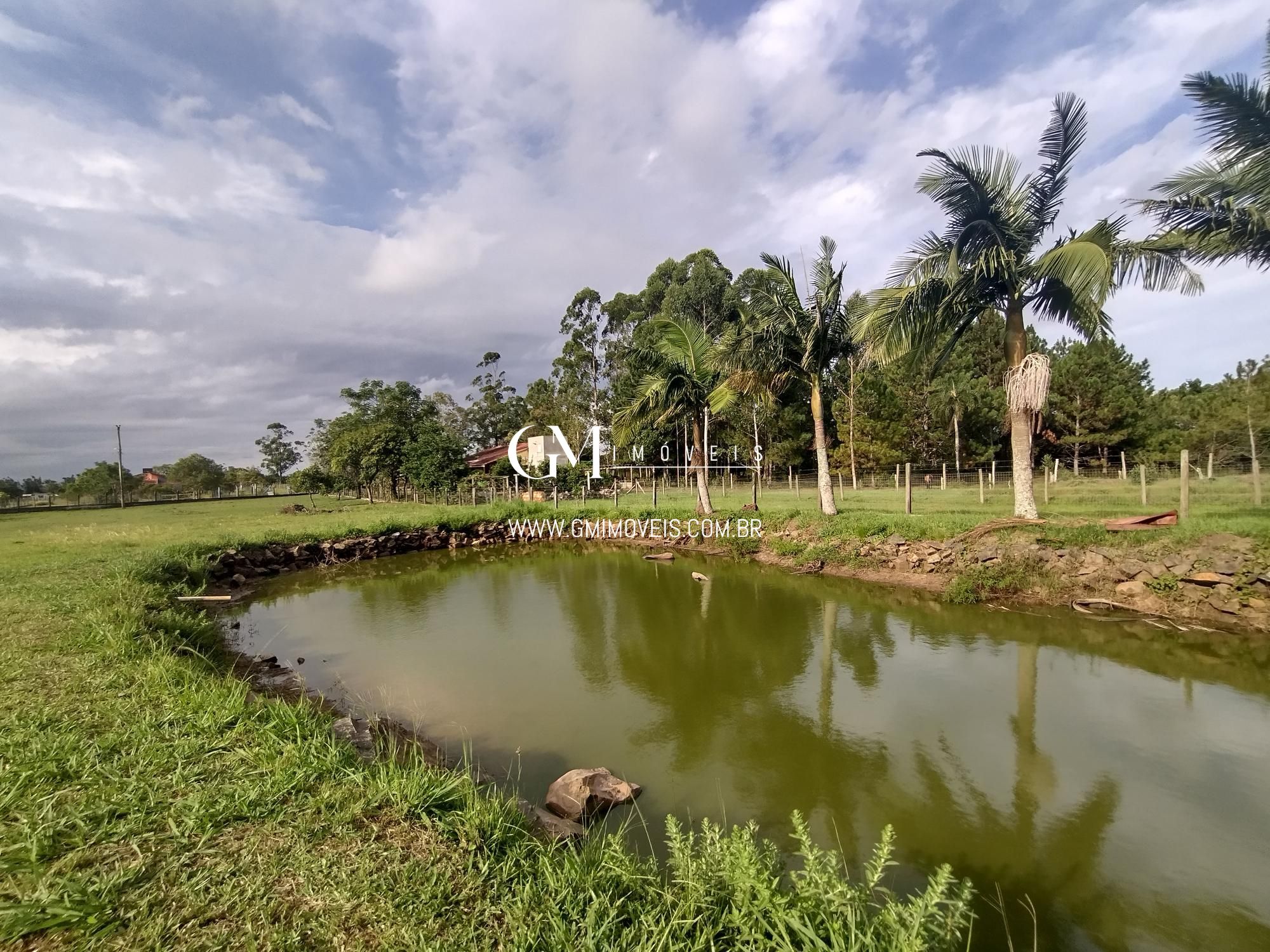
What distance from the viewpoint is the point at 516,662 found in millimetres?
6984

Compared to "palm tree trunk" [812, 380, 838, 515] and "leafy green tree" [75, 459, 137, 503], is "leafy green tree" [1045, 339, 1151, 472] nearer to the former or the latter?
"palm tree trunk" [812, 380, 838, 515]

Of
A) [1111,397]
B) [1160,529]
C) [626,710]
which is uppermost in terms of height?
[1111,397]

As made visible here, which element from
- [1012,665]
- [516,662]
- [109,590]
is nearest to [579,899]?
[516,662]

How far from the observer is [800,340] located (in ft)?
42.2

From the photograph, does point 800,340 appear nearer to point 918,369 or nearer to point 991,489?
point 918,369

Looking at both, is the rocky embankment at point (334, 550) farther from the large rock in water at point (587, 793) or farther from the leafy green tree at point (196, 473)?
the leafy green tree at point (196, 473)

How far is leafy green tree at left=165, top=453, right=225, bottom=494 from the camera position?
1937 inches

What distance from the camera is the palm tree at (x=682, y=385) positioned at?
50.5 ft

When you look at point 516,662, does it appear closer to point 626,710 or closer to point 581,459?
point 626,710

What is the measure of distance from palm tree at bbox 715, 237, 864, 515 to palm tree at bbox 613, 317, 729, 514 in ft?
6.62

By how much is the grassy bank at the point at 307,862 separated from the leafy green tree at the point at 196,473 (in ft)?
185

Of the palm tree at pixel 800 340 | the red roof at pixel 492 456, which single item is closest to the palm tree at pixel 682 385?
the palm tree at pixel 800 340


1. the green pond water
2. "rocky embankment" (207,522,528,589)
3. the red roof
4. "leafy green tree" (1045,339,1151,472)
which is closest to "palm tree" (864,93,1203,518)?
the green pond water

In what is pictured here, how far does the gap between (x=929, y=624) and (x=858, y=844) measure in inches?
209
